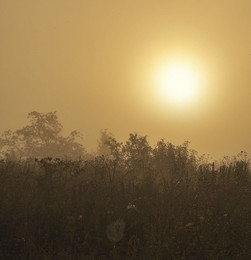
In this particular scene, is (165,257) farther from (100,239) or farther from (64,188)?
(64,188)

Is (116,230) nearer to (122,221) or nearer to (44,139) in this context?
(122,221)

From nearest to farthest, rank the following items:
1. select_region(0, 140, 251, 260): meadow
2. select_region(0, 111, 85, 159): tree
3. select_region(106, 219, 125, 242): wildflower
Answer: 1. select_region(0, 140, 251, 260): meadow
2. select_region(106, 219, 125, 242): wildflower
3. select_region(0, 111, 85, 159): tree

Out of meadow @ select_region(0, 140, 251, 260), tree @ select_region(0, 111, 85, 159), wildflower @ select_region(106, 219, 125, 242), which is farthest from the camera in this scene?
tree @ select_region(0, 111, 85, 159)

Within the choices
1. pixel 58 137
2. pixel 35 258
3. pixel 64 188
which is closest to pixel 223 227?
pixel 35 258

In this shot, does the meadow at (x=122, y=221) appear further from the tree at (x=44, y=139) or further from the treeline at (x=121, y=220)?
the tree at (x=44, y=139)

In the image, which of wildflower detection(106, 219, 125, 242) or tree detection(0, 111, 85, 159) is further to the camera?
tree detection(0, 111, 85, 159)

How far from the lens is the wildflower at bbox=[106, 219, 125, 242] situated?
6.54 metres

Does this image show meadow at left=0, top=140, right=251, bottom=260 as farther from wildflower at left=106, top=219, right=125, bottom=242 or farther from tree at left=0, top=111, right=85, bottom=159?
tree at left=0, top=111, right=85, bottom=159

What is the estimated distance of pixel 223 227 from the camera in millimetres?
6594

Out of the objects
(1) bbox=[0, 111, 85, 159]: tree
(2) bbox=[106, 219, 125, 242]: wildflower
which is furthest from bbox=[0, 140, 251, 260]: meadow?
(1) bbox=[0, 111, 85, 159]: tree

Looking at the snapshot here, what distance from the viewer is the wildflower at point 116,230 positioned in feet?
21.4

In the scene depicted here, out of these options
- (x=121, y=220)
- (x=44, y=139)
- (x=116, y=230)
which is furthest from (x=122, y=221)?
(x=44, y=139)

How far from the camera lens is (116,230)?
267 inches

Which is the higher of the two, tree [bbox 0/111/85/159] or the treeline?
tree [bbox 0/111/85/159]
